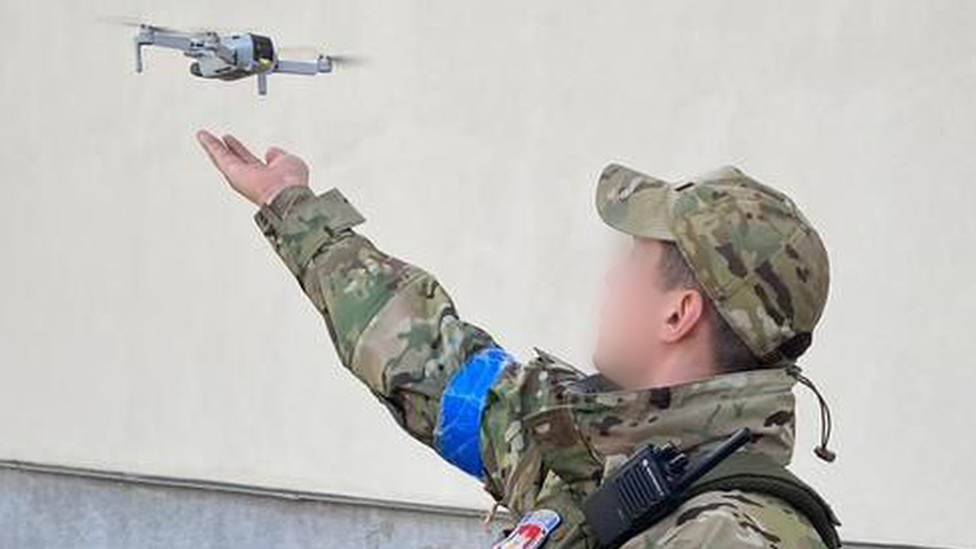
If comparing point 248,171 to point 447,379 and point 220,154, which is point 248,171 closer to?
point 220,154

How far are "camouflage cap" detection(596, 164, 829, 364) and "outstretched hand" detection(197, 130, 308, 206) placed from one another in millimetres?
878

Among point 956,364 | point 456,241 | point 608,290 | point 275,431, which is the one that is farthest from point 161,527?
point 608,290

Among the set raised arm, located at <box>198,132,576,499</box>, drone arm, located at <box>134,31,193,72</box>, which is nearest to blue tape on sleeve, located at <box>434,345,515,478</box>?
raised arm, located at <box>198,132,576,499</box>

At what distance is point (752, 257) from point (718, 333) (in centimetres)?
11

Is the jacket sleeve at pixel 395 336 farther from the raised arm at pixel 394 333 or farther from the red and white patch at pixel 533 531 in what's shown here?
the red and white patch at pixel 533 531

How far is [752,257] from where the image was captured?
1.89 meters

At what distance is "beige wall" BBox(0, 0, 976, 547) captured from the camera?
476 cm

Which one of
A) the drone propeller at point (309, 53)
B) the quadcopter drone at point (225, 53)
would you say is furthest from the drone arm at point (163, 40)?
the drone propeller at point (309, 53)

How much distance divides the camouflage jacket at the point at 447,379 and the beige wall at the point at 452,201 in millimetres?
1517

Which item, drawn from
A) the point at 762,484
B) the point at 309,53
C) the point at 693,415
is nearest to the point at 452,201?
the point at 309,53

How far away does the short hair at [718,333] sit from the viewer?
6.30 ft

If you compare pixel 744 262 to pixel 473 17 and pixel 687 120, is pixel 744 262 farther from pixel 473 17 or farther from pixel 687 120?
pixel 473 17

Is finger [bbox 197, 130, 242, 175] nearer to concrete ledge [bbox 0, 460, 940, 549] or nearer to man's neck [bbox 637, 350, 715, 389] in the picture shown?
man's neck [bbox 637, 350, 715, 389]

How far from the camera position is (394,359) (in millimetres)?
2588
